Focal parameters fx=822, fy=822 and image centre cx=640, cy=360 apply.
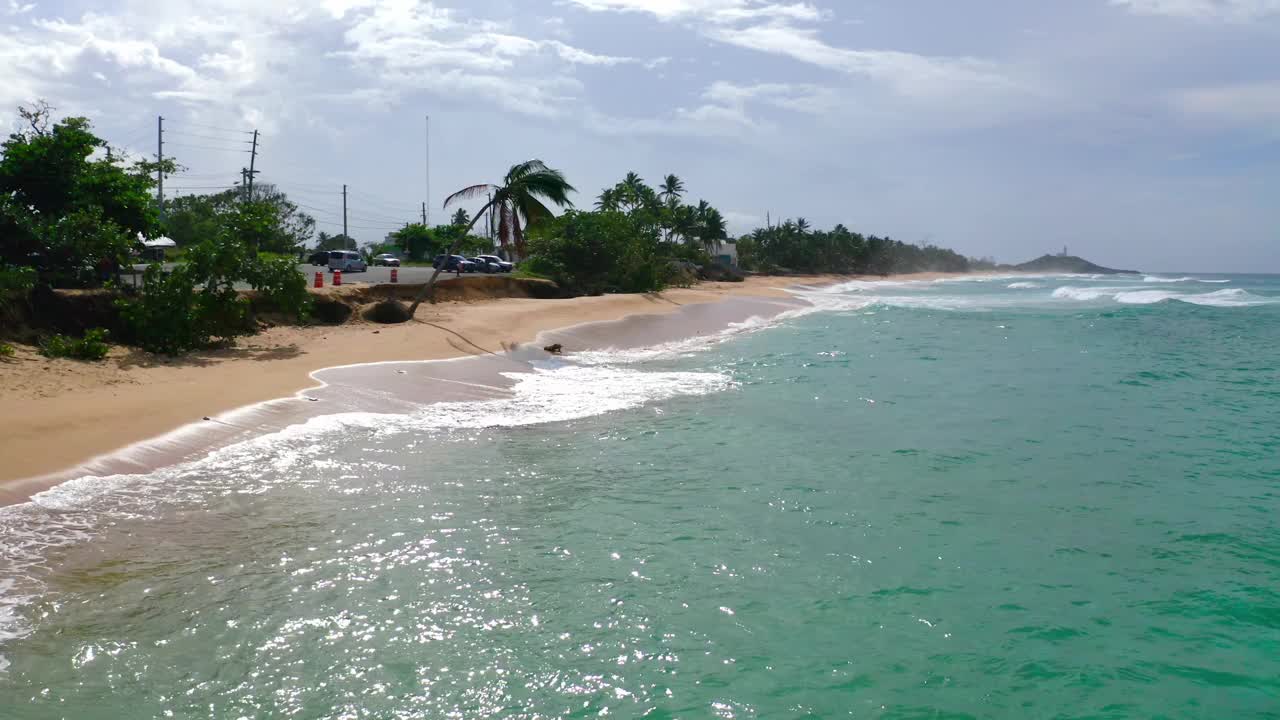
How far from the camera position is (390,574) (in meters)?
6.54

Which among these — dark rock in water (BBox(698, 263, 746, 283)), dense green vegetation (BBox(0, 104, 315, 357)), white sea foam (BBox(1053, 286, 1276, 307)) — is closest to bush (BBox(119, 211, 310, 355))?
dense green vegetation (BBox(0, 104, 315, 357))

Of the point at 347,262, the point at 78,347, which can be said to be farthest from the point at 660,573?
the point at 347,262

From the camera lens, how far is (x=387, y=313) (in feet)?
68.6

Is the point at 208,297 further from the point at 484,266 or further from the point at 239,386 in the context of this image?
the point at 484,266

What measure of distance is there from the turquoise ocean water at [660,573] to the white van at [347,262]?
3057 centimetres

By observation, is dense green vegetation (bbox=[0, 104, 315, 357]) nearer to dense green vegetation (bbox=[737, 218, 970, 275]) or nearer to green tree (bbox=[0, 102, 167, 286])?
green tree (bbox=[0, 102, 167, 286])

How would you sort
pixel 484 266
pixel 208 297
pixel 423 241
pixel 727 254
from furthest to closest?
pixel 727 254 → pixel 423 241 → pixel 484 266 → pixel 208 297

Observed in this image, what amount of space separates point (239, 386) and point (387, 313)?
862 cm

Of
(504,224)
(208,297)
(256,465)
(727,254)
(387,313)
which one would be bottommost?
(256,465)

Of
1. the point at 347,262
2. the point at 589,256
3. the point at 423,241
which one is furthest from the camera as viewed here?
the point at 423,241

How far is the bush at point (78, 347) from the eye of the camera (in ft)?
41.9

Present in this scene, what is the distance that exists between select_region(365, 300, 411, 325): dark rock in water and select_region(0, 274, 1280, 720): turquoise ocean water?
889cm

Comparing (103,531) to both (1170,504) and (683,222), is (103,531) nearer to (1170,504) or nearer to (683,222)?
(1170,504)

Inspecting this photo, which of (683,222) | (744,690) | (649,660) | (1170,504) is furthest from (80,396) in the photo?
(683,222)
